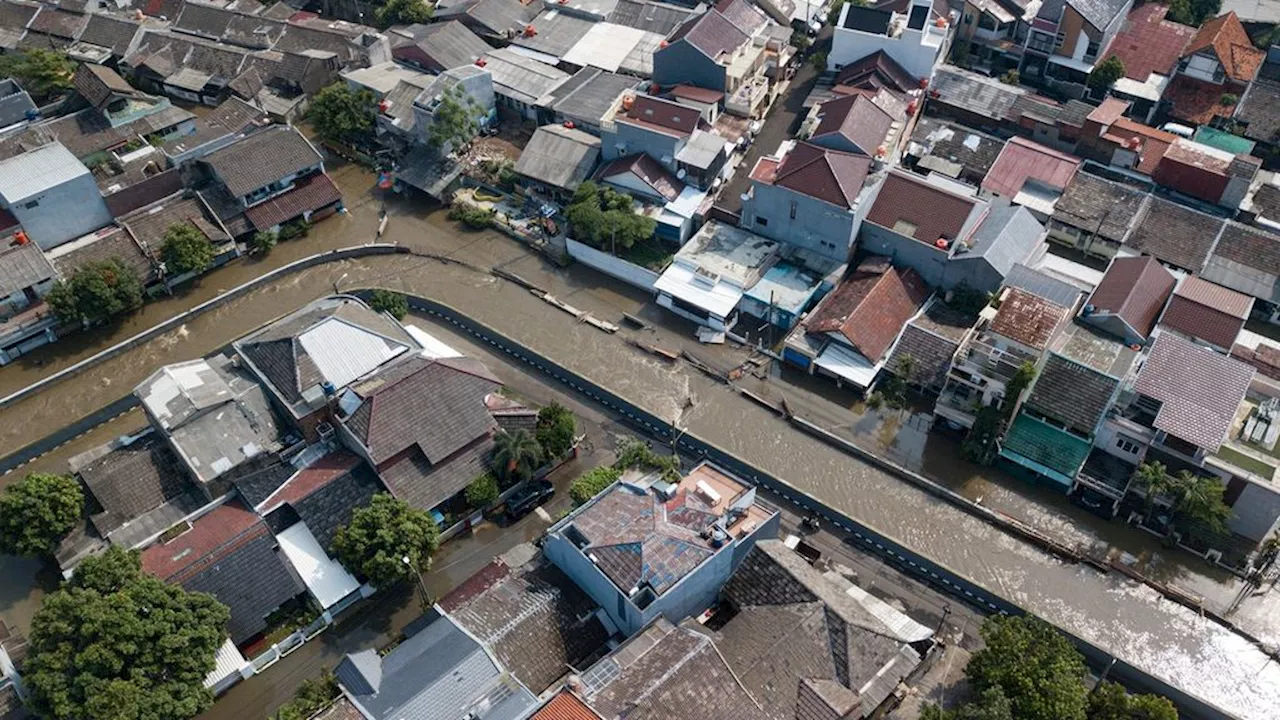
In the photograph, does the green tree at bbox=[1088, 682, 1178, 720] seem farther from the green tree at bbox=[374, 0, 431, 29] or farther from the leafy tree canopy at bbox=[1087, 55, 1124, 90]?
the green tree at bbox=[374, 0, 431, 29]

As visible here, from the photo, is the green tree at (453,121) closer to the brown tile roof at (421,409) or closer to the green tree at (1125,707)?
the brown tile roof at (421,409)

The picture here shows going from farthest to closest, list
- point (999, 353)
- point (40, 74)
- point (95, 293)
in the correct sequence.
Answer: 1. point (40, 74)
2. point (95, 293)
3. point (999, 353)

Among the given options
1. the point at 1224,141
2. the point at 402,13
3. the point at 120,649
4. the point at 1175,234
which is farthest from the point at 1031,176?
the point at 120,649

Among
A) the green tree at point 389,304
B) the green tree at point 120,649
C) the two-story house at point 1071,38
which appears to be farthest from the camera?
the two-story house at point 1071,38

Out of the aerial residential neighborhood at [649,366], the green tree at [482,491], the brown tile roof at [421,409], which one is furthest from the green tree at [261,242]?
the green tree at [482,491]

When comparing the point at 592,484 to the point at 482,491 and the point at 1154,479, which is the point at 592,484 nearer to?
the point at 482,491

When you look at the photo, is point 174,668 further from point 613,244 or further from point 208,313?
point 613,244
